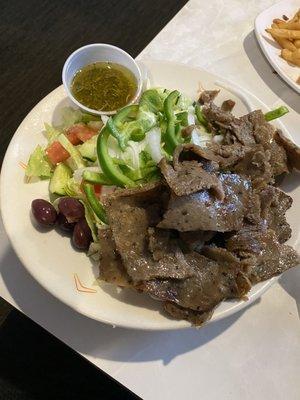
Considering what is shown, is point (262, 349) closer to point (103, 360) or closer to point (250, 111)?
point (103, 360)

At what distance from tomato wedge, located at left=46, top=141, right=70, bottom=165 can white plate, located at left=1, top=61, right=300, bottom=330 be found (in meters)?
0.09

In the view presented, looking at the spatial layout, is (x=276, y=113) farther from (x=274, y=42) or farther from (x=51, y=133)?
(x=51, y=133)

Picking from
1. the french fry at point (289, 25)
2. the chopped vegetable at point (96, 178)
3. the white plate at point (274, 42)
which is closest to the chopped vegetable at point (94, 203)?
the chopped vegetable at point (96, 178)

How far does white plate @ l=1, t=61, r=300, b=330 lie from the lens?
1.66 meters

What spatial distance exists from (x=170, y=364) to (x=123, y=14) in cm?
236

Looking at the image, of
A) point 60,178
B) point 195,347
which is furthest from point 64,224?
point 195,347

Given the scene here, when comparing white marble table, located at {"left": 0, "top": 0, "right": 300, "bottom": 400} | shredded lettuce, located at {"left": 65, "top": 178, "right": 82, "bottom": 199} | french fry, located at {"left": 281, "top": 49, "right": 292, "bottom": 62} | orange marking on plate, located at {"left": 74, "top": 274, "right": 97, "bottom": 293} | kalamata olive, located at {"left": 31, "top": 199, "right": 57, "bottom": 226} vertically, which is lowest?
white marble table, located at {"left": 0, "top": 0, "right": 300, "bottom": 400}

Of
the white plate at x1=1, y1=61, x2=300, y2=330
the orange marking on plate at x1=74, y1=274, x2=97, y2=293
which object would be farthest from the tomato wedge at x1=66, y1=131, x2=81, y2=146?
the orange marking on plate at x1=74, y1=274, x2=97, y2=293

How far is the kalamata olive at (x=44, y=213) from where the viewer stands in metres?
1.78

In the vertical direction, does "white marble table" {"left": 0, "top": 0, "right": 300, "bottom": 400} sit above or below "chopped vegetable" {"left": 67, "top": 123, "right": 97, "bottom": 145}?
below

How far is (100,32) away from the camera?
306 centimetres

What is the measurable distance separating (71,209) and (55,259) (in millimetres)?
207

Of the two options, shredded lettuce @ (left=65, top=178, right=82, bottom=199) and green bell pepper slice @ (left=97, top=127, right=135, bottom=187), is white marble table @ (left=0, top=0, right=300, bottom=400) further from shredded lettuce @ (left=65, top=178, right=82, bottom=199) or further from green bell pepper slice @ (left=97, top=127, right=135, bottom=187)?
green bell pepper slice @ (left=97, top=127, right=135, bottom=187)

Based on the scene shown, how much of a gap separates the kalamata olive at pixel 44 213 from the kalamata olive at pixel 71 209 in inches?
1.6
